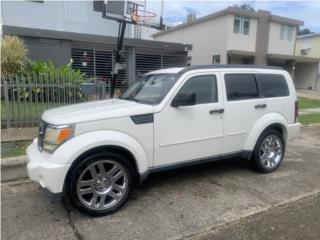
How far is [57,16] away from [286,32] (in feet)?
66.6

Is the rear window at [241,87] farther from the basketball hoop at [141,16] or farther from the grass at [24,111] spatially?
the basketball hoop at [141,16]

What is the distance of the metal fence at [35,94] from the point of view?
7449 millimetres

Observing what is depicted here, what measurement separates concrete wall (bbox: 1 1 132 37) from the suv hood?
1751cm

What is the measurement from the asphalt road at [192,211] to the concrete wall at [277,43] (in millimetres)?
23808

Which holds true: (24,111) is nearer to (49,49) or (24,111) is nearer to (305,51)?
(49,49)

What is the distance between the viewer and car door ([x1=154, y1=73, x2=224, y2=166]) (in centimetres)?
397

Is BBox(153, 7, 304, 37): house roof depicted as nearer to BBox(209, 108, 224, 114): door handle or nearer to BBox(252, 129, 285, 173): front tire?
BBox(252, 129, 285, 173): front tire

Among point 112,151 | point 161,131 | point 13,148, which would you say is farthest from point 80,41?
point 112,151

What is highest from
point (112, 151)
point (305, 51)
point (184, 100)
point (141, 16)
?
point (305, 51)

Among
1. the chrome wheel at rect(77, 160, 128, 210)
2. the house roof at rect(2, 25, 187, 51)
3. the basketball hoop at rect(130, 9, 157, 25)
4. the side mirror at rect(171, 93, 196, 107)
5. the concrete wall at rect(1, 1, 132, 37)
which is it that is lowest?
the chrome wheel at rect(77, 160, 128, 210)

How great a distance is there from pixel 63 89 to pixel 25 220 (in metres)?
5.36

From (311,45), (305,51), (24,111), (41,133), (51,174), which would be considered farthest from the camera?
(305,51)

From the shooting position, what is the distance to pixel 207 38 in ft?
82.8

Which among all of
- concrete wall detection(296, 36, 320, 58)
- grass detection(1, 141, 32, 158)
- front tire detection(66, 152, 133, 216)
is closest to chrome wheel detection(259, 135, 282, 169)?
front tire detection(66, 152, 133, 216)
